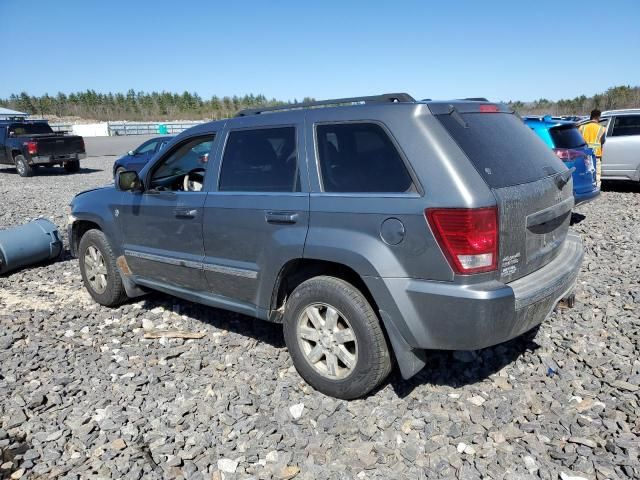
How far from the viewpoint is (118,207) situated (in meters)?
4.76

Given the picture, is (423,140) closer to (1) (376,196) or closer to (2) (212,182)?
(1) (376,196)

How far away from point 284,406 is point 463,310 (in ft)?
4.58

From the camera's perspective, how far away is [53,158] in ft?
58.6

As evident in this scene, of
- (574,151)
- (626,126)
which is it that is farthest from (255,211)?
(626,126)

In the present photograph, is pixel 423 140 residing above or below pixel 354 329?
above

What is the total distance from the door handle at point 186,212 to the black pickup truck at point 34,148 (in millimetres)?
16110

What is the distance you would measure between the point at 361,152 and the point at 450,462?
1865 millimetres

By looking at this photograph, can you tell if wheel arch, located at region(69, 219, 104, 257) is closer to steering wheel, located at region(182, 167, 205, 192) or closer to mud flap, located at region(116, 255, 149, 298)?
mud flap, located at region(116, 255, 149, 298)

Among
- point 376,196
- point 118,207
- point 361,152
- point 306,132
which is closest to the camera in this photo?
point 376,196

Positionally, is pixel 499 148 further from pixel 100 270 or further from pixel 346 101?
pixel 100 270

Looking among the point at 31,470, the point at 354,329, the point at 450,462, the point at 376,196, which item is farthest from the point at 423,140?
the point at 31,470

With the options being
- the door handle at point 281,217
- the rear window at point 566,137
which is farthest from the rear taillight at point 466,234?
the rear window at point 566,137

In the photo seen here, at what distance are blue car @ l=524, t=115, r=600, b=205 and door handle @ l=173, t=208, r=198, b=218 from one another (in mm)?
5617

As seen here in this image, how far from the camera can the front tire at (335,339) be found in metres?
3.11
